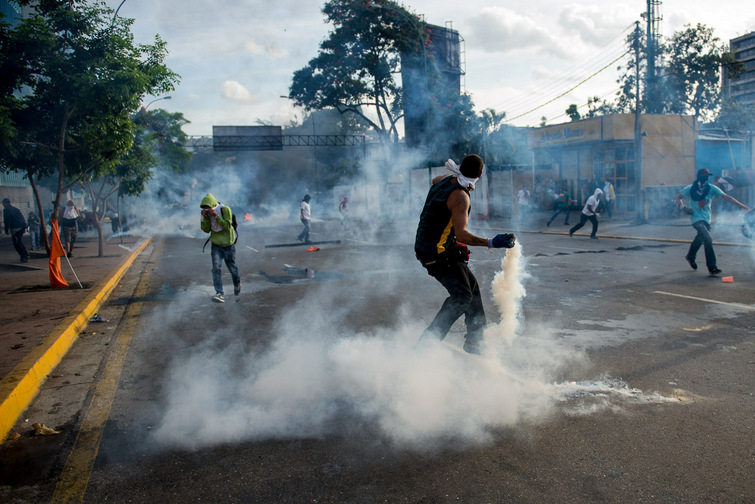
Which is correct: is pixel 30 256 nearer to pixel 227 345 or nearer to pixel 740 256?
pixel 227 345

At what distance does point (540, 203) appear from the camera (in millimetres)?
27859

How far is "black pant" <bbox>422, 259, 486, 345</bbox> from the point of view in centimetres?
403

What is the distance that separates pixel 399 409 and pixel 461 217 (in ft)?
4.67

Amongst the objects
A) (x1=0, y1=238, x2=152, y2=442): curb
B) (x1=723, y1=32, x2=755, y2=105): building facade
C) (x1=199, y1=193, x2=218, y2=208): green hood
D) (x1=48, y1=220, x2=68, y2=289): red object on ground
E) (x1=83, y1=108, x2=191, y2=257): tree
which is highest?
(x1=723, y1=32, x2=755, y2=105): building facade

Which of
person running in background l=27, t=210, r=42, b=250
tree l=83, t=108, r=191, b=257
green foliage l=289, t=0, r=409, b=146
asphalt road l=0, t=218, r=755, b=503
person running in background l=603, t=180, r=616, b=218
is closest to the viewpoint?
asphalt road l=0, t=218, r=755, b=503

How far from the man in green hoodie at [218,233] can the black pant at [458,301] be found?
4.39 m

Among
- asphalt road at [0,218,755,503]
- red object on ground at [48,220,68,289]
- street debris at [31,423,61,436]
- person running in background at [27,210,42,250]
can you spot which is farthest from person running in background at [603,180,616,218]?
street debris at [31,423,61,436]

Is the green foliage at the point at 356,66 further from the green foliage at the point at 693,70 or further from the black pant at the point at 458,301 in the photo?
the black pant at the point at 458,301

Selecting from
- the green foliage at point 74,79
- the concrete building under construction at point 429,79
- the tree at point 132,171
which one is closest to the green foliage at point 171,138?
the tree at point 132,171

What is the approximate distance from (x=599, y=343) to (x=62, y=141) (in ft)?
33.2

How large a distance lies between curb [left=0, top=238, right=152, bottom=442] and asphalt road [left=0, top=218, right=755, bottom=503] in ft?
0.50

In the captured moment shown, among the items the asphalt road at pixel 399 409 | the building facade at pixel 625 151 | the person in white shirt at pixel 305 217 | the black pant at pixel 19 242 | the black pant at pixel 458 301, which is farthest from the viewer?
the building facade at pixel 625 151

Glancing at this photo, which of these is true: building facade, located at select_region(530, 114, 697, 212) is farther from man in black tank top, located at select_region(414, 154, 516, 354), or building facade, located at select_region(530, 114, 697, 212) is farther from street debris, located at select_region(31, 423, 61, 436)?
street debris, located at select_region(31, 423, 61, 436)

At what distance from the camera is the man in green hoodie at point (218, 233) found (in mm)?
7625
